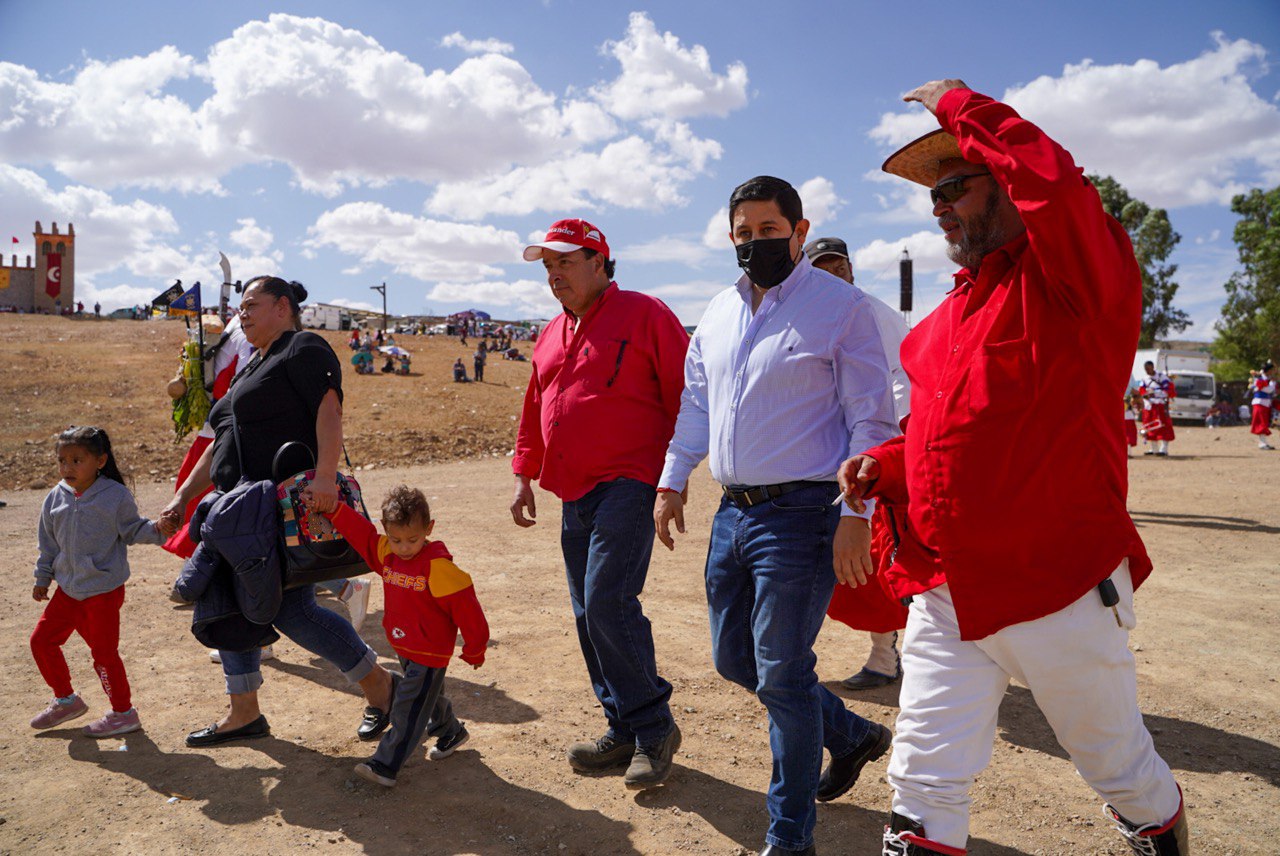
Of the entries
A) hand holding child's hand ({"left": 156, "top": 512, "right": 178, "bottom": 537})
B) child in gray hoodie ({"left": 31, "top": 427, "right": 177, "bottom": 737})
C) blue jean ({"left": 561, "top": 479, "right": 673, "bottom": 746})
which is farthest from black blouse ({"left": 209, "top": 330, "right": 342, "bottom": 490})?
blue jean ({"left": 561, "top": 479, "right": 673, "bottom": 746})

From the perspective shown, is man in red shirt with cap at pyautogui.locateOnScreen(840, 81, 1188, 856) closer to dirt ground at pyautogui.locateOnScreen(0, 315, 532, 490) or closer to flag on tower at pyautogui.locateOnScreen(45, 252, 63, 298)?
dirt ground at pyautogui.locateOnScreen(0, 315, 532, 490)

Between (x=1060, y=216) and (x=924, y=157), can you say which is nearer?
(x=1060, y=216)

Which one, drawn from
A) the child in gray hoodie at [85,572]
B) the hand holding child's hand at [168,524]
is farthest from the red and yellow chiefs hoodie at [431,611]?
the child in gray hoodie at [85,572]

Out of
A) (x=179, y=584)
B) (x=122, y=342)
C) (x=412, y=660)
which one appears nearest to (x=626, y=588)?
(x=412, y=660)

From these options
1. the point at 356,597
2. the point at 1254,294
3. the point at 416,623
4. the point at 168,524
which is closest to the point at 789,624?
the point at 416,623

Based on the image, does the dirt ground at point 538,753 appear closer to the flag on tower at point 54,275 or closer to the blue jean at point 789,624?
the blue jean at point 789,624

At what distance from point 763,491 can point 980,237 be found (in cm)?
110

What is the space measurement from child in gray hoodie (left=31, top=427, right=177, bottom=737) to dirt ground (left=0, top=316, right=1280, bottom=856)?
161 millimetres

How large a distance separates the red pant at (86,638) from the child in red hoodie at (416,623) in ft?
4.51

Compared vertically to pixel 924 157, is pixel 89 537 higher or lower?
lower

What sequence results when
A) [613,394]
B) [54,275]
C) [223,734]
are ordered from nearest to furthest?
[613,394] < [223,734] < [54,275]

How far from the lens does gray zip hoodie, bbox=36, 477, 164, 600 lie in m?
4.36

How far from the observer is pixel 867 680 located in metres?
5.02

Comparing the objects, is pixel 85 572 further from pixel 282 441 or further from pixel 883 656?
pixel 883 656
